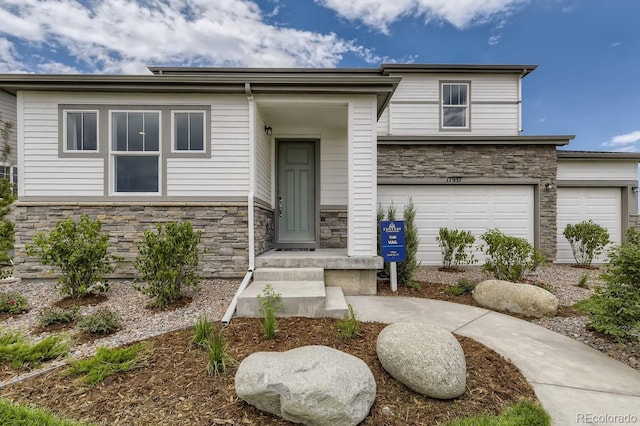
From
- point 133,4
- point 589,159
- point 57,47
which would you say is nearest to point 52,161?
point 133,4

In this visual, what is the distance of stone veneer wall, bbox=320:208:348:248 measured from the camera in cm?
676

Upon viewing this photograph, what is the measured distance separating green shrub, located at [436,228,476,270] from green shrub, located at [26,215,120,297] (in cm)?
681

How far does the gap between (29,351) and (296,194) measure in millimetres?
4919

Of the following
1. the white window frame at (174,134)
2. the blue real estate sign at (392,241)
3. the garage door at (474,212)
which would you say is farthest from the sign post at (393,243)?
the white window frame at (174,134)

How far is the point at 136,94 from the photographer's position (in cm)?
529

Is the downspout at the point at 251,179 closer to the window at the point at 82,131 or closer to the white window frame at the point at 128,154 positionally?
the white window frame at the point at 128,154

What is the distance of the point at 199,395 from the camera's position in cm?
224

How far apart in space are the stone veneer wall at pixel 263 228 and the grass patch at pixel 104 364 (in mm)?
2823

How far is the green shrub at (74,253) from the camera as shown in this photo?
4.24m

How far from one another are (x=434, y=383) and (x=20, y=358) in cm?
351

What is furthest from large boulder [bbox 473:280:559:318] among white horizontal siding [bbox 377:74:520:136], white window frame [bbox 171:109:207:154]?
white horizontal siding [bbox 377:74:520:136]

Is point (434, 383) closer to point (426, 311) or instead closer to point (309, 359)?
point (309, 359)

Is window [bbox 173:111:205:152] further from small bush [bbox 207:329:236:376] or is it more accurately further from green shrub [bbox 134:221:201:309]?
small bush [bbox 207:329:236:376]

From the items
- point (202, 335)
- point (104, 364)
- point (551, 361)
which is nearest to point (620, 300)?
point (551, 361)
